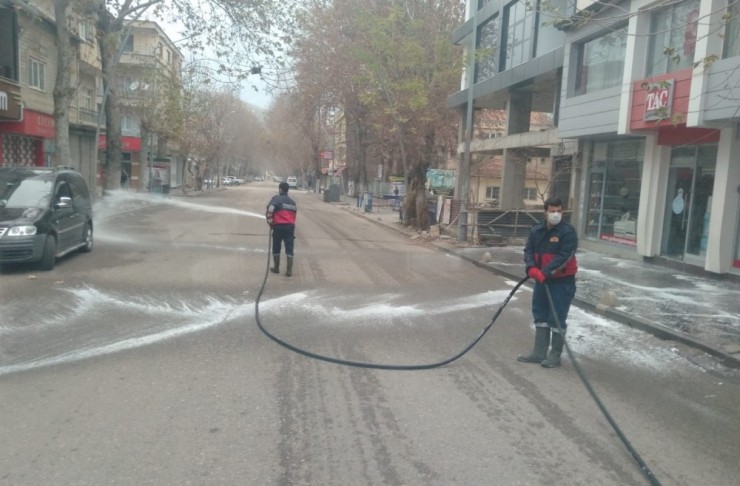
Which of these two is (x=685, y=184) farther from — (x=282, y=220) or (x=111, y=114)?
(x=111, y=114)

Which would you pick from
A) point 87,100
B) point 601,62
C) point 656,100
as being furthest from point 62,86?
point 656,100

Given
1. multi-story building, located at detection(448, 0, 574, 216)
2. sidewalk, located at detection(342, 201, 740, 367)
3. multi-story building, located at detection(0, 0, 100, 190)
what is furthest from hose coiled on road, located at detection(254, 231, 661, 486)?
multi-story building, located at detection(0, 0, 100, 190)

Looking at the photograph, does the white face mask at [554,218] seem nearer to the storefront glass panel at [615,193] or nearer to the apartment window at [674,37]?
the apartment window at [674,37]

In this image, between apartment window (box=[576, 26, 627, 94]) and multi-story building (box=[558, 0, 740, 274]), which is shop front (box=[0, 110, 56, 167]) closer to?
apartment window (box=[576, 26, 627, 94])

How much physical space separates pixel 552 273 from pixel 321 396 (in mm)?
2573

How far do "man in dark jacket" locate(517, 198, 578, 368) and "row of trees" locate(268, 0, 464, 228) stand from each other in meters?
14.7

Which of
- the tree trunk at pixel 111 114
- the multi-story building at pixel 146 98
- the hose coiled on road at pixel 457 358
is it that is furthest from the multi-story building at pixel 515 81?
the tree trunk at pixel 111 114

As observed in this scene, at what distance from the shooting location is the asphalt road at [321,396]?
12.3 feet

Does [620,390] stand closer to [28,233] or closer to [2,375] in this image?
[2,375]

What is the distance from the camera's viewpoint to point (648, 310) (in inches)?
355

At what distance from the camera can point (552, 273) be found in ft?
19.4

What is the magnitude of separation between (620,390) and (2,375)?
5501 millimetres

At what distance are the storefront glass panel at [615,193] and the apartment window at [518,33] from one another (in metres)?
5.68

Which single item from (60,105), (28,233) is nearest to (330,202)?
(60,105)
